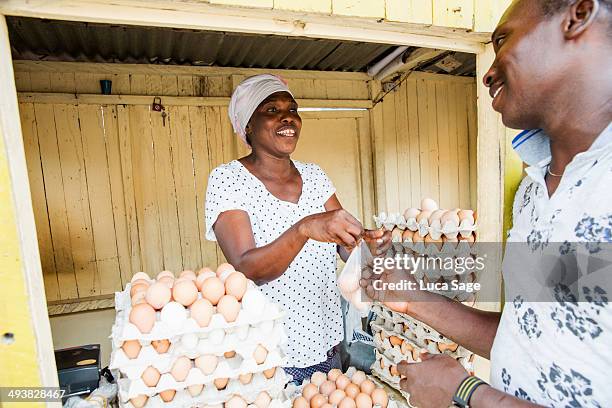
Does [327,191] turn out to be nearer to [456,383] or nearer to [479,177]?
[479,177]

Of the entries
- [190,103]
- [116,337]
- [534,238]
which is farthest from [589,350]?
[190,103]

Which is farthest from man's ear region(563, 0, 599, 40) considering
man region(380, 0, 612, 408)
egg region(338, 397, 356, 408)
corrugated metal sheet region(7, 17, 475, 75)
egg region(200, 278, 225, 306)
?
corrugated metal sheet region(7, 17, 475, 75)

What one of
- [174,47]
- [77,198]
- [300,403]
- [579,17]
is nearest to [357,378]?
[300,403]

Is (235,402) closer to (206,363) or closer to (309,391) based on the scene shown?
(206,363)

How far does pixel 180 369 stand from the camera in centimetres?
129

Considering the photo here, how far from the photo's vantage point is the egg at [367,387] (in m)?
1.84

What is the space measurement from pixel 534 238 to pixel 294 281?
1151 millimetres

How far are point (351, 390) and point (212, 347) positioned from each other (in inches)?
32.1

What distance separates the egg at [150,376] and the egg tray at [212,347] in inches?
0.5

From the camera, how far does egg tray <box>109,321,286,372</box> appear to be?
1.25m

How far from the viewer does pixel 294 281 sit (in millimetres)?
1979

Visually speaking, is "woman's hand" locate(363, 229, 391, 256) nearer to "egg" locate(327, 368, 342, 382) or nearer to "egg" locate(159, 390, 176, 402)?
"egg" locate(327, 368, 342, 382)

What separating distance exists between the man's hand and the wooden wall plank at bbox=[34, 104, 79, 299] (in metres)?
4.12

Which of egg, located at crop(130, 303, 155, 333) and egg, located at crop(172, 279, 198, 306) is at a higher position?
egg, located at crop(172, 279, 198, 306)
